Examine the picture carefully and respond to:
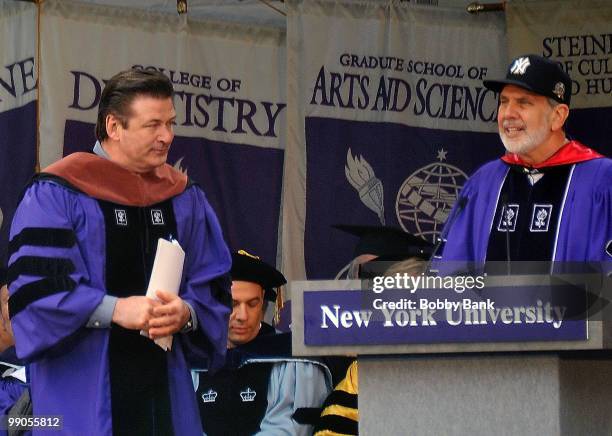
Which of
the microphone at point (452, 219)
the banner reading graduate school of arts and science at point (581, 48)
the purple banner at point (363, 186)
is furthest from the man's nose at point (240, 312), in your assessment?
the banner reading graduate school of arts and science at point (581, 48)

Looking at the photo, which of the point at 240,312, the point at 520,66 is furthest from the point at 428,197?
the point at 520,66

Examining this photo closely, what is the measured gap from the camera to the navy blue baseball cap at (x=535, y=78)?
17.3ft

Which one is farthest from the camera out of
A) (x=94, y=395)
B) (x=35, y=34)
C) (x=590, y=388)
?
(x=35, y=34)

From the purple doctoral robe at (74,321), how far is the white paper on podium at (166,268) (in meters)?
0.17

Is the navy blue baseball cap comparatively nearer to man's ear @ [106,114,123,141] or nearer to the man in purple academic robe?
the man in purple academic robe

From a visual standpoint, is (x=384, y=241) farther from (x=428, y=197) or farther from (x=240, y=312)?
(x=428, y=197)

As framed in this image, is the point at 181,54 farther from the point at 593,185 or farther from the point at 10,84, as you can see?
the point at 593,185

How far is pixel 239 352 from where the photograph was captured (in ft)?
21.4

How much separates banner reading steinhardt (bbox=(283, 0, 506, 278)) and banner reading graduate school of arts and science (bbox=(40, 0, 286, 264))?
0.82ft

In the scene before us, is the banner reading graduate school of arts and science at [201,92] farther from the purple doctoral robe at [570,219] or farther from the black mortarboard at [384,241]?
the purple doctoral robe at [570,219]

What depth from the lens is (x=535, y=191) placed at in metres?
5.34

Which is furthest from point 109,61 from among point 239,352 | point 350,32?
point 239,352

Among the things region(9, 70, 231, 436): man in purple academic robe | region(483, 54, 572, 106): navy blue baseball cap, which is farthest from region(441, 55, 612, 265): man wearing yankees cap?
region(9, 70, 231, 436): man in purple academic robe

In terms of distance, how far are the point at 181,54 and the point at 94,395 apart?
165 inches
